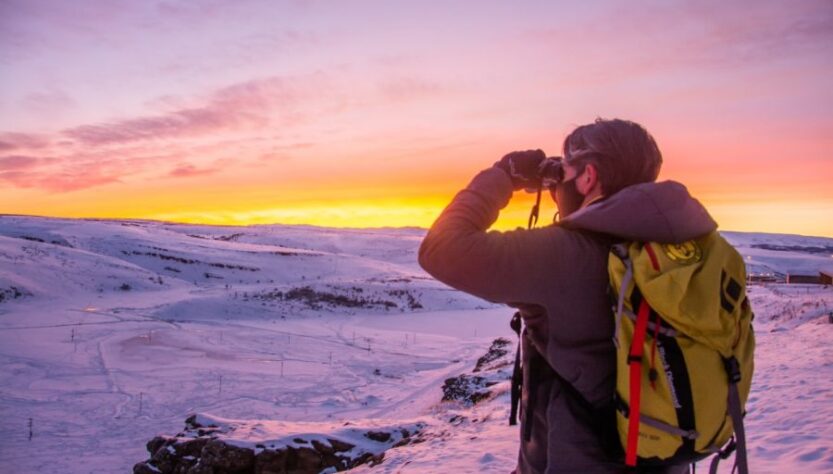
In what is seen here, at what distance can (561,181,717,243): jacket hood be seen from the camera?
188 centimetres

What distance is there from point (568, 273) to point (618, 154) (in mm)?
492

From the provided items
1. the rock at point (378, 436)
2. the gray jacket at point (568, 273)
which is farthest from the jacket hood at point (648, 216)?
the rock at point (378, 436)

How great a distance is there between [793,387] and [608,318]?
31.3ft

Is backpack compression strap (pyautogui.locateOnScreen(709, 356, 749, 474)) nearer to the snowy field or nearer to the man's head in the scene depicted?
the man's head

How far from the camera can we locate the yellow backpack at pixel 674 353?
1.84 metres

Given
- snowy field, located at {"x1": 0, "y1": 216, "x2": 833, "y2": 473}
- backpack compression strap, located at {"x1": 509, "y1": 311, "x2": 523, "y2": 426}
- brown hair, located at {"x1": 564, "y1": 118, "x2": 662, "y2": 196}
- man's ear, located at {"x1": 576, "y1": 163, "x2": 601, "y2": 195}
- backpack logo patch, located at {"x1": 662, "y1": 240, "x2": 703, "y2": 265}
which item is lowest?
snowy field, located at {"x1": 0, "y1": 216, "x2": 833, "y2": 473}

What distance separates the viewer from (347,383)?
19.1 metres

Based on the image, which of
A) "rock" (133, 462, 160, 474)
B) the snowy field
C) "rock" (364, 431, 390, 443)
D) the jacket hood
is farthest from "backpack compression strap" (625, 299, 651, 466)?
"rock" (133, 462, 160, 474)

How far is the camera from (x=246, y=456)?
9.73 meters

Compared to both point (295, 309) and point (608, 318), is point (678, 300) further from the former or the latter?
point (295, 309)

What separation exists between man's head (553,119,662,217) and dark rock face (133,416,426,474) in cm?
829

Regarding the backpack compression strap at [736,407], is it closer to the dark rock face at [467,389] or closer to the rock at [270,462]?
the rock at [270,462]


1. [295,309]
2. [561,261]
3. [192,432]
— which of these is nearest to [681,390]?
[561,261]

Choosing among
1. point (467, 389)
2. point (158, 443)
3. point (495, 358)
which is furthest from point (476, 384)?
point (158, 443)
